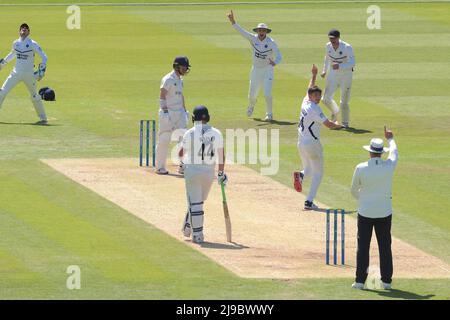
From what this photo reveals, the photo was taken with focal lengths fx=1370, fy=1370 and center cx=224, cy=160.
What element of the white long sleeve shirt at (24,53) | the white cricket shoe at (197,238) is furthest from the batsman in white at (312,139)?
the white long sleeve shirt at (24,53)

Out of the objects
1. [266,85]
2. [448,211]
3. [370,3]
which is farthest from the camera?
[370,3]

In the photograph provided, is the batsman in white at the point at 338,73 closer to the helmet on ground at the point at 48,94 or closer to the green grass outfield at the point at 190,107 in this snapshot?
the green grass outfield at the point at 190,107

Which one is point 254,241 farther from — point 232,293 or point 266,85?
point 266,85

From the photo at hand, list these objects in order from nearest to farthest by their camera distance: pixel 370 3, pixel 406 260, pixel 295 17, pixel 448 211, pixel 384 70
Answer: pixel 406 260 < pixel 448 211 < pixel 384 70 < pixel 295 17 < pixel 370 3

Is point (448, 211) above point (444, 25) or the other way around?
the other way around

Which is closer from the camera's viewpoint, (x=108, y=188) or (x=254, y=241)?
(x=254, y=241)

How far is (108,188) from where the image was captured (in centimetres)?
2325

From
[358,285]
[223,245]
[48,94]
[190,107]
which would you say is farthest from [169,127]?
[48,94]

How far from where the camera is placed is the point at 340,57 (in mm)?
30031

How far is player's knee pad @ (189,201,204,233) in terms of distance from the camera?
63.4ft

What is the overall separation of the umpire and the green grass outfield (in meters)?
0.34

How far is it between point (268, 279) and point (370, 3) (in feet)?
138

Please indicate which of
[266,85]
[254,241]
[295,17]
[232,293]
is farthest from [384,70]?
[232,293]

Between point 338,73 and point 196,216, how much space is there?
38.2 feet
